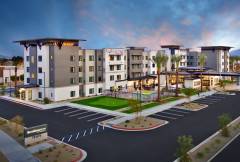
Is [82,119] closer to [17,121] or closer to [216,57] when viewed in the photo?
[17,121]

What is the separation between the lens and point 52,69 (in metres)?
66.5

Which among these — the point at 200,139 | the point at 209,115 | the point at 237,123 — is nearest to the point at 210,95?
the point at 209,115

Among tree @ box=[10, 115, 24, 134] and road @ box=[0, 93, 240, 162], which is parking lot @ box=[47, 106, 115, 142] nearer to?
road @ box=[0, 93, 240, 162]

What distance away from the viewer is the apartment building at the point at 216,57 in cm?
11831

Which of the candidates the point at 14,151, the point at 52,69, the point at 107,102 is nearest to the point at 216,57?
the point at 107,102

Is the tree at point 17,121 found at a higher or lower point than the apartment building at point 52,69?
lower

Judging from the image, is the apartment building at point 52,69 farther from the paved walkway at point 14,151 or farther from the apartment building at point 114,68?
the paved walkway at point 14,151

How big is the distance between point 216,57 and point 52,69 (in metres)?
80.8

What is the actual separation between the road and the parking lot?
70 centimetres

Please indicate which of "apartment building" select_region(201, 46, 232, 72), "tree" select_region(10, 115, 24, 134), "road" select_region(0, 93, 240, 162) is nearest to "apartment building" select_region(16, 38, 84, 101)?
"road" select_region(0, 93, 240, 162)

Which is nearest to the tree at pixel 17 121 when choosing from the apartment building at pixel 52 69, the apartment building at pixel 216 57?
the apartment building at pixel 52 69

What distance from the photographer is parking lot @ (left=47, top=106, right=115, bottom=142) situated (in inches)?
1473

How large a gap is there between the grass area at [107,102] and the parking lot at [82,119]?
226 inches

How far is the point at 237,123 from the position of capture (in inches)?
1703
